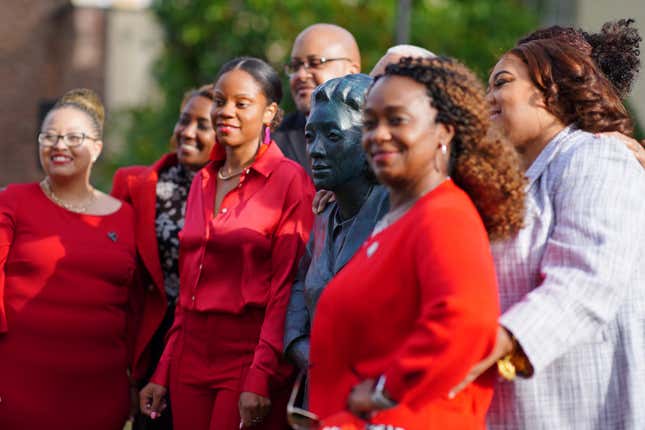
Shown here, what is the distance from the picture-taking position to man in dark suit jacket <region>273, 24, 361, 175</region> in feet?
20.3

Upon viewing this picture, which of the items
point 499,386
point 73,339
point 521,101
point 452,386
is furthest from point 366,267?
point 73,339

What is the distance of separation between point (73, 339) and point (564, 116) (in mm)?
3098

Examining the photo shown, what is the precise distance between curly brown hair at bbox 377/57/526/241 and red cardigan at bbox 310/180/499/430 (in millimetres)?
121

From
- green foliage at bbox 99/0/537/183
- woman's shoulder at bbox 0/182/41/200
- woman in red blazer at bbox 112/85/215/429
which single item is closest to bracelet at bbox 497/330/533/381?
woman in red blazer at bbox 112/85/215/429

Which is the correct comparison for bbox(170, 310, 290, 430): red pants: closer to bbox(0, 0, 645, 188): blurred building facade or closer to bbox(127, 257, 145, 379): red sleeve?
bbox(127, 257, 145, 379): red sleeve

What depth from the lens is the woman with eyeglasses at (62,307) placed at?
575 cm

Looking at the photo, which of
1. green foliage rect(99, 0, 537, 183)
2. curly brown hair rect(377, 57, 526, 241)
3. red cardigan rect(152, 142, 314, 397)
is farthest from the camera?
green foliage rect(99, 0, 537, 183)

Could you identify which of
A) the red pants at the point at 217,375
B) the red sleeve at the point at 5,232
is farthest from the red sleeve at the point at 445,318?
the red sleeve at the point at 5,232

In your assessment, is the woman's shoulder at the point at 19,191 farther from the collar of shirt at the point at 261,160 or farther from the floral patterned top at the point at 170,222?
the collar of shirt at the point at 261,160

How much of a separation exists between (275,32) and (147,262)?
33.0 ft

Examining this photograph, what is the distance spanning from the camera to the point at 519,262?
141 inches

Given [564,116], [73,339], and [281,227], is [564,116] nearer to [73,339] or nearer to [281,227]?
[281,227]

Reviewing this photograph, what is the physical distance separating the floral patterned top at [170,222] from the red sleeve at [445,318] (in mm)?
3214

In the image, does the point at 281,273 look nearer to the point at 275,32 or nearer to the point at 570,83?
the point at 570,83
